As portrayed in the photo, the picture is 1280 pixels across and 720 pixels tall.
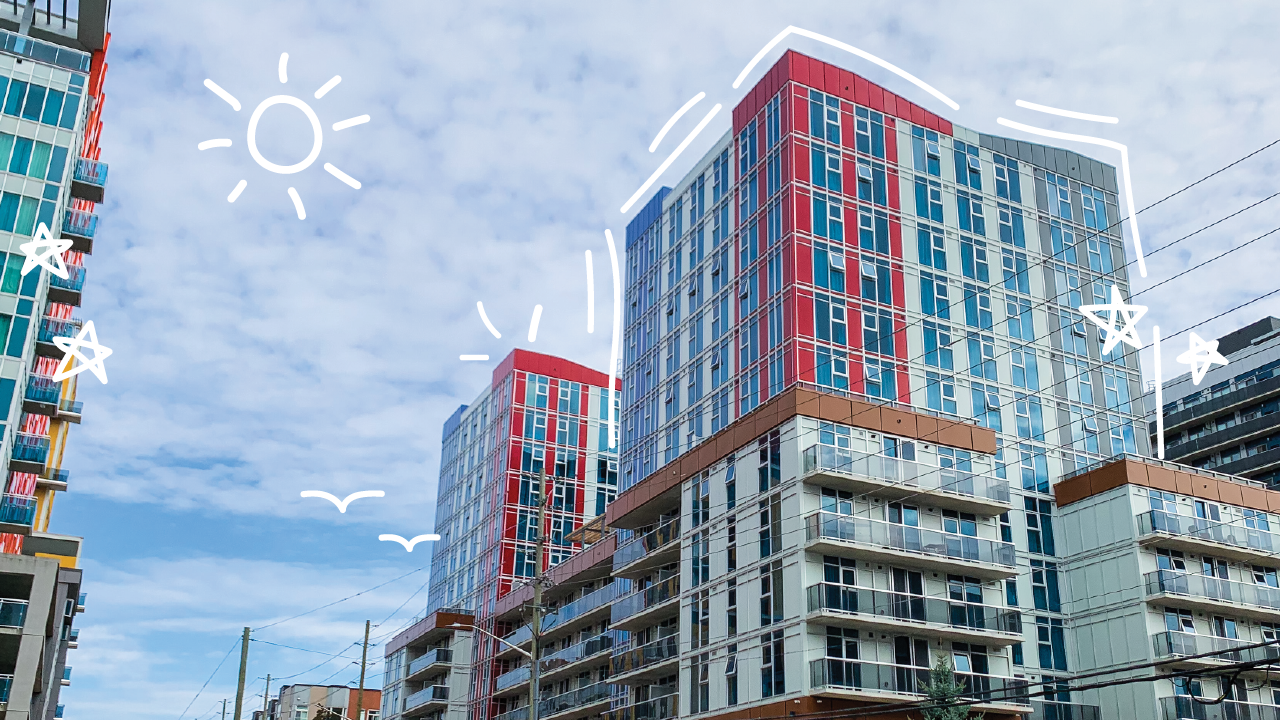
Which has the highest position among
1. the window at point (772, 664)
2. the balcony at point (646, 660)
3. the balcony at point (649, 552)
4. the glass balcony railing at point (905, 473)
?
the glass balcony railing at point (905, 473)

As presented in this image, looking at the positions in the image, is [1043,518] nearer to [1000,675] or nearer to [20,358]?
[1000,675]

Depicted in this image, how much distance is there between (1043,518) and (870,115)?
66.5 ft

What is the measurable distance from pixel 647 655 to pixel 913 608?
1328 cm

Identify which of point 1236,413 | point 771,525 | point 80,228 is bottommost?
point 771,525

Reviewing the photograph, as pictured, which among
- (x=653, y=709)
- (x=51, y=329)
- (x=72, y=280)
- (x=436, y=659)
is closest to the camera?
(x=653, y=709)

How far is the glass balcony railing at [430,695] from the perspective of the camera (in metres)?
80.1

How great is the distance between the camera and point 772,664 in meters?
42.8

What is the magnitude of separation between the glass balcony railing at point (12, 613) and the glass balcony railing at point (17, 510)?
6715 mm

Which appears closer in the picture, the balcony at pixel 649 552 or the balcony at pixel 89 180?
the balcony at pixel 649 552

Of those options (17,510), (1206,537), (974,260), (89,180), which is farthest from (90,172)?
(1206,537)

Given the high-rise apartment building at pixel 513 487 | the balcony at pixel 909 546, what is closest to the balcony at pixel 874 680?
the balcony at pixel 909 546

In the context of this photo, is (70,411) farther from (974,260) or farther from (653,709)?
(974,260)

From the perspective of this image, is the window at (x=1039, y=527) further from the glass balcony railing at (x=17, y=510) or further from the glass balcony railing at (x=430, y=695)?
the glass balcony railing at (x=17, y=510)

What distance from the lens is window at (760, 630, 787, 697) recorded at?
4216 centimetres
